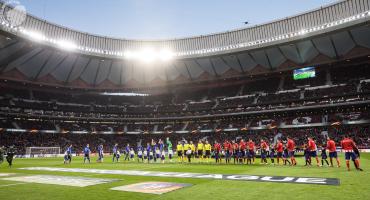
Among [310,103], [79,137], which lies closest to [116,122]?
[79,137]

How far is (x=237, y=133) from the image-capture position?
2183 inches

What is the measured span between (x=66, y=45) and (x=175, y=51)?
22.9 m

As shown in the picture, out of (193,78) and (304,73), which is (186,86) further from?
(304,73)

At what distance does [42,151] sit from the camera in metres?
48.2

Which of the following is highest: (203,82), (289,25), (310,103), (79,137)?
(289,25)

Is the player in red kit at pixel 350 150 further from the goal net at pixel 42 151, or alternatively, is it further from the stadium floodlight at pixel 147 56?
the stadium floodlight at pixel 147 56

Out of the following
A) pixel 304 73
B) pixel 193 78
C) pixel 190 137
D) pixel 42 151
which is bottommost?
pixel 42 151

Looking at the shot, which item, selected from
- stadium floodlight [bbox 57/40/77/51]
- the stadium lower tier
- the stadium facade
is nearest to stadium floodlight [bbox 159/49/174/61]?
the stadium facade

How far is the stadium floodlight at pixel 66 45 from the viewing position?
163 ft

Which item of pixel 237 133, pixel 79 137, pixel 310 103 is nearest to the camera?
pixel 310 103

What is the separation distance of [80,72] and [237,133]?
→ 3613 cm

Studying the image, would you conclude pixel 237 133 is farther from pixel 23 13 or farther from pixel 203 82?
pixel 23 13

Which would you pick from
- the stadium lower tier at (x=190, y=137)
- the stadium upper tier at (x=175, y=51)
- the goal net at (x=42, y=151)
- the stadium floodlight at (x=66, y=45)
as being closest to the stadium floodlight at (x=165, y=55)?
the stadium upper tier at (x=175, y=51)

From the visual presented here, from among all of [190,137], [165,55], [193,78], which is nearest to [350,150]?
[190,137]
